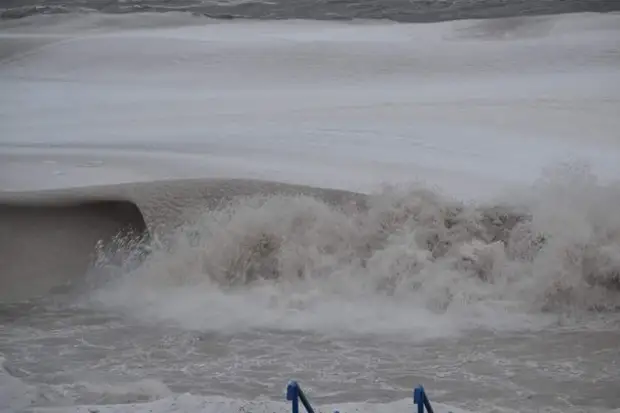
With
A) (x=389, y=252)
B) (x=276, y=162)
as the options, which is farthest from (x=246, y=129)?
(x=389, y=252)

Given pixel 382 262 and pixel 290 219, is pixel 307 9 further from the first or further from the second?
pixel 382 262

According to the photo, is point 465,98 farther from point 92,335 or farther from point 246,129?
point 92,335

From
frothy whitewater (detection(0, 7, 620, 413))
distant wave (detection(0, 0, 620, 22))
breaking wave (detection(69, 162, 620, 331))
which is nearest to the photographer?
frothy whitewater (detection(0, 7, 620, 413))

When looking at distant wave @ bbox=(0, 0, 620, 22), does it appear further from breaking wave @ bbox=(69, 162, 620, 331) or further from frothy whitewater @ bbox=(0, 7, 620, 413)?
breaking wave @ bbox=(69, 162, 620, 331)

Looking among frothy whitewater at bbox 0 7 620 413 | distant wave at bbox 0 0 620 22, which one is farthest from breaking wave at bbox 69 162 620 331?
distant wave at bbox 0 0 620 22

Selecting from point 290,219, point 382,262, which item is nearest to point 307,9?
point 290,219

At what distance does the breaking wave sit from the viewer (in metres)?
2.14

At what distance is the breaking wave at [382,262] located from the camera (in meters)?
2.14

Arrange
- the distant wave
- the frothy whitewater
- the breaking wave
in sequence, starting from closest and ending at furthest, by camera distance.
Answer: the frothy whitewater
the breaking wave
the distant wave

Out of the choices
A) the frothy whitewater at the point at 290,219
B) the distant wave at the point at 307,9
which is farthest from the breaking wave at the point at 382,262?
the distant wave at the point at 307,9

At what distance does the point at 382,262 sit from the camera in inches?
89.0

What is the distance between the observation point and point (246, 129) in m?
2.39

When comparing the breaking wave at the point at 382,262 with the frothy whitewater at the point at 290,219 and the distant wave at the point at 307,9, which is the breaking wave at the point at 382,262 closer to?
→ the frothy whitewater at the point at 290,219

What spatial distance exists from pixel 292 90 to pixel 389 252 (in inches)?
19.3
